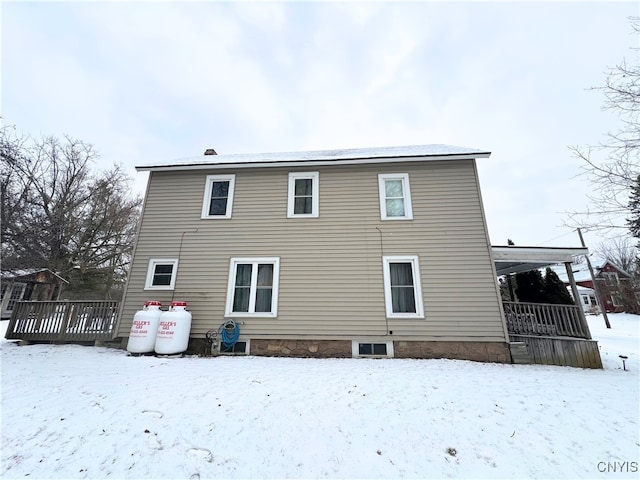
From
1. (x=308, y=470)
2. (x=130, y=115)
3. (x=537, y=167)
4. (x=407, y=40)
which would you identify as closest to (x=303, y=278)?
(x=308, y=470)

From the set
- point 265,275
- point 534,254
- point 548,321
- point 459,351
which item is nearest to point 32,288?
point 265,275

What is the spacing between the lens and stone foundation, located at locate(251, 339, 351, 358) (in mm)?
6191

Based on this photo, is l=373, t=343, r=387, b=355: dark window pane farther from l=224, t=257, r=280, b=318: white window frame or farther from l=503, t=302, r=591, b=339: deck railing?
l=503, t=302, r=591, b=339: deck railing

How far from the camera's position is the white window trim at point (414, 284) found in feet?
20.5

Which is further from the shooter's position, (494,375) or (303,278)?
(303,278)

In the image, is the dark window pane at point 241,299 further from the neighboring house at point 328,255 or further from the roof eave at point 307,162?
the roof eave at point 307,162

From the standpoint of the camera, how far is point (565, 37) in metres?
7.15

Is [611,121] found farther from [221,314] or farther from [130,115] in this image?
Result: [130,115]

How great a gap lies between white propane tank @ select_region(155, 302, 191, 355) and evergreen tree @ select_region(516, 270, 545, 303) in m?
12.0

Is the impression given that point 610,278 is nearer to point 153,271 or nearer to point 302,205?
point 302,205

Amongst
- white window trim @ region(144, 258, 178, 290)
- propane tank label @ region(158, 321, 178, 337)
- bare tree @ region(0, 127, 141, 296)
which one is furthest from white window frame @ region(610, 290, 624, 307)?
bare tree @ region(0, 127, 141, 296)

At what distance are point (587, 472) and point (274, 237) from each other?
6599mm

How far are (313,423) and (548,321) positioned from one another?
290 inches

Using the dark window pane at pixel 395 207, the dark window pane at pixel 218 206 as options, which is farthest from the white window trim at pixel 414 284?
the dark window pane at pixel 218 206
